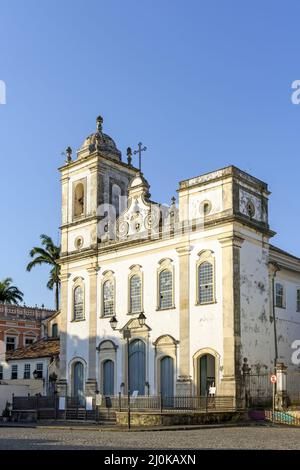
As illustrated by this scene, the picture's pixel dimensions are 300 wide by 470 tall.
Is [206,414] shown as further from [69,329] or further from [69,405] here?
[69,329]

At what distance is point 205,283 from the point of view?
2889cm

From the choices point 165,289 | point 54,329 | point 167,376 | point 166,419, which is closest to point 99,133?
point 165,289

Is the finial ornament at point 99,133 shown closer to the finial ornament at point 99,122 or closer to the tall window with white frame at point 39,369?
the finial ornament at point 99,122

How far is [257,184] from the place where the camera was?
30.3m

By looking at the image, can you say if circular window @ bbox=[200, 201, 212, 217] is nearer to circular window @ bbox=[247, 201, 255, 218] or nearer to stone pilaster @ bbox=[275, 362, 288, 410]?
circular window @ bbox=[247, 201, 255, 218]

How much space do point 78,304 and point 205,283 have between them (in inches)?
354

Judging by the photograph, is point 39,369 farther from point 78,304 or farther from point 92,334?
point 92,334

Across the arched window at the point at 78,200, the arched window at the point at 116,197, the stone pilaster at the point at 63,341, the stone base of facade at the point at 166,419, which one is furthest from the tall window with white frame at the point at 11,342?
the stone base of facade at the point at 166,419

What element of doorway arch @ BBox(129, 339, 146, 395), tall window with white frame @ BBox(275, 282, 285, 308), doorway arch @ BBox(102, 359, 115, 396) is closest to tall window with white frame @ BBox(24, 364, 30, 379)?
doorway arch @ BBox(102, 359, 115, 396)

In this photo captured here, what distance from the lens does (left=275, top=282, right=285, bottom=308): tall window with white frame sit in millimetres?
31017

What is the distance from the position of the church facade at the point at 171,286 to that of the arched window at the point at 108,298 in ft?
0.19

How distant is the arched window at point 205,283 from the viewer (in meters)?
28.6

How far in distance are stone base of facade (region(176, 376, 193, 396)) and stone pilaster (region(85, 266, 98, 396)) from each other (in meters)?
5.93
